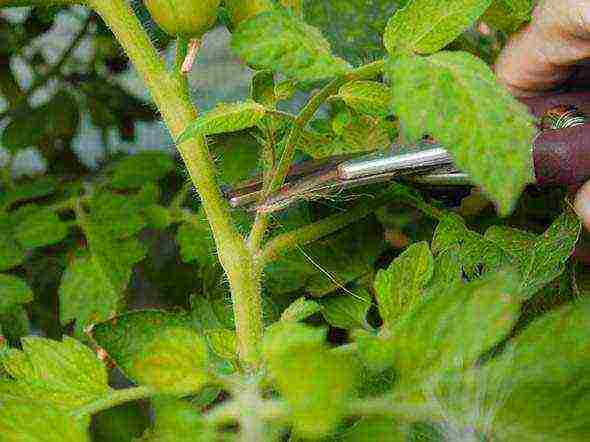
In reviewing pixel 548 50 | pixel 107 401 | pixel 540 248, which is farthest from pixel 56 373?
pixel 548 50

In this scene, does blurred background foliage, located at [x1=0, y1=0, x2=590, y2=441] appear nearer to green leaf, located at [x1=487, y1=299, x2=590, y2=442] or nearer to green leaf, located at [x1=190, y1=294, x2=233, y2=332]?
green leaf, located at [x1=190, y1=294, x2=233, y2=332]

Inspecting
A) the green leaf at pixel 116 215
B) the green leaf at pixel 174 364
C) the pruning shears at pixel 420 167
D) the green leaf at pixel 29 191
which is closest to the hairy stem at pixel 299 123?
the pruning shears at pixel 420 167

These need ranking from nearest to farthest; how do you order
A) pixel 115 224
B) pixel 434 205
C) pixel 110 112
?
pixel 434 205 < pixel 115 224 < pixel 110 112

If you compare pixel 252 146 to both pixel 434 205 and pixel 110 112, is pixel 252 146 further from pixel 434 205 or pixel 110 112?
pixel 110 112

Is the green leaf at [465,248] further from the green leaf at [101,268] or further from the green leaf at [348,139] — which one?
the green leaf at [101,268]

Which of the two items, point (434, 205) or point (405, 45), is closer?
point (405, 45)

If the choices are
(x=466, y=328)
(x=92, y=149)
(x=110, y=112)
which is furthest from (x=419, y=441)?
(x=92, y=149)

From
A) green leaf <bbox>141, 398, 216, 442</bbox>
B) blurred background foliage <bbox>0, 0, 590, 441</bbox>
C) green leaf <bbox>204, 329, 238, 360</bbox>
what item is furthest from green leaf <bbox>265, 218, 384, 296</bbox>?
green leaf <bbox>141, 398, 216, 442</bbox>
